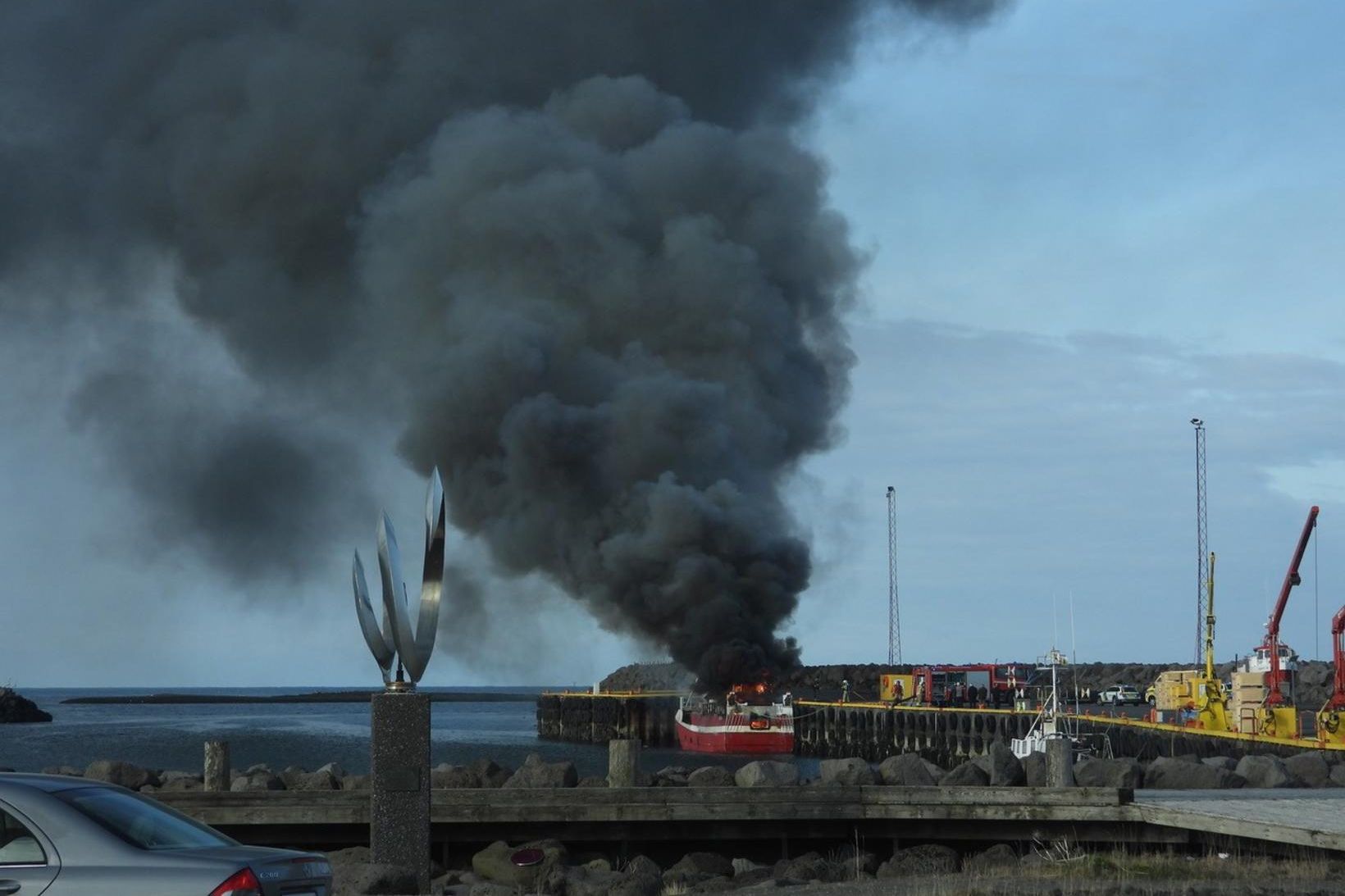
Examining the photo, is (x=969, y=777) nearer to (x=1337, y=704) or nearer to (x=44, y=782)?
(x=44, y=782)

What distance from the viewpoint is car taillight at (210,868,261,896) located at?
636 centimetres

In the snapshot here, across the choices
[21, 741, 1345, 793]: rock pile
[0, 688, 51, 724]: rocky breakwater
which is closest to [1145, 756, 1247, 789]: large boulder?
[21, 741, 1345, 793]: rock pile

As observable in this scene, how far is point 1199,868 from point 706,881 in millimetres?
4363

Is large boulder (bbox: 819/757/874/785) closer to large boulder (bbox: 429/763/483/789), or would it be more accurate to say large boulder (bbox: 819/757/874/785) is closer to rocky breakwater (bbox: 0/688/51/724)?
large boulder (bbox: 429/763/483/789)

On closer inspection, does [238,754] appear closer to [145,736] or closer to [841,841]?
[145,736]

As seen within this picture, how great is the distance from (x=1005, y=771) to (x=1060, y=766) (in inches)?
47.3

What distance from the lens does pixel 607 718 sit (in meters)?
77.4

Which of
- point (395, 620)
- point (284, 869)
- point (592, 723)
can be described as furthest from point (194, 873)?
point (592, 723)

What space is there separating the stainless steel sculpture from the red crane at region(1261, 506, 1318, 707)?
2842 centimetres

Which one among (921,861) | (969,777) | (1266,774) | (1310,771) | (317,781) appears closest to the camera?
(921,861)

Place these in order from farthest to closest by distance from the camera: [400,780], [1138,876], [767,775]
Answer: [767,775] < [400,780] < [1138,876]

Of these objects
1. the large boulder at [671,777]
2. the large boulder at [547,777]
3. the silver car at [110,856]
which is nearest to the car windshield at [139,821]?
the silver car at [110,856]

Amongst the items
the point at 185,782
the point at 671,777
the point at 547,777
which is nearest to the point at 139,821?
the point at 547,777

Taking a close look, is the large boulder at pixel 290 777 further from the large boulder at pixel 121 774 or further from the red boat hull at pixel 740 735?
the red boat hull at pixel 740 735
